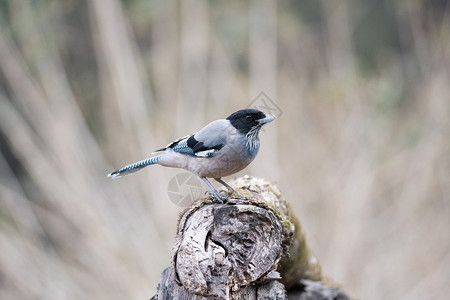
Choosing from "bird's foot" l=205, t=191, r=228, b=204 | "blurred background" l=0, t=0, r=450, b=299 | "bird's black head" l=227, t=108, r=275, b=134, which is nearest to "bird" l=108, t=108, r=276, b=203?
"bird's black head" l=227, t=108, r=275, b=134

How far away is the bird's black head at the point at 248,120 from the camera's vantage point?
11.3 ft

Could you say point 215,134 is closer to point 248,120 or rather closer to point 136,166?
point 248,120

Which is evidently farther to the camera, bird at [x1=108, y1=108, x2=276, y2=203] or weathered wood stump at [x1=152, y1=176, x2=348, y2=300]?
bird at [x1=108, y1=108, x2=276, y2=203]

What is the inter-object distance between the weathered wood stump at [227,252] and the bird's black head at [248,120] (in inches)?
28.3

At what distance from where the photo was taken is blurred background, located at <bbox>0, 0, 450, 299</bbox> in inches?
255

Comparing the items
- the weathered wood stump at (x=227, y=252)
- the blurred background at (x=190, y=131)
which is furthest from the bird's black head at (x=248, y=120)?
the blurred background at (x=190, y=131)

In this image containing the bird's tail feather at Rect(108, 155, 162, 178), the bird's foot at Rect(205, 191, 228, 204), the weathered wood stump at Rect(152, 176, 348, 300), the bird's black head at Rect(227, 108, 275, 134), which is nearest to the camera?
the weathered wood stump at Rect(152, 176, 348, 300)

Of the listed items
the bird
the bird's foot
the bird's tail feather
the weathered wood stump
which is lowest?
the weathered wood stump

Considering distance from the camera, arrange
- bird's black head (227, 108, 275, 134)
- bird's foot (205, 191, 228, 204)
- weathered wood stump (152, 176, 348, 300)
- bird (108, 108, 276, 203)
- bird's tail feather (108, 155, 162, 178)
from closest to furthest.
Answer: weathered wood stump (152, 176, 348, 300) < bird's foot (205, 191, 228, 204) < bird (108, 108, 276, 203) < bird's black head (227, 108, 275, 134) < bird's tail feather (108, 155, 162, 178)

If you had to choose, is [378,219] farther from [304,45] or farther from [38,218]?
[38,218]

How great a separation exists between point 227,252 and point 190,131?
4115 mm

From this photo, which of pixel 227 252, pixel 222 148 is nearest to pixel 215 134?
pixel 222 148

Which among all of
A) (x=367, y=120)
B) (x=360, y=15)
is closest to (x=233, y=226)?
(x=367, y=120)

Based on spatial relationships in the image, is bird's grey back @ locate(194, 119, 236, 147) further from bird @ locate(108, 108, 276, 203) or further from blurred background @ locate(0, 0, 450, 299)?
blurred background @ locate(0, 0, 450, 299)
